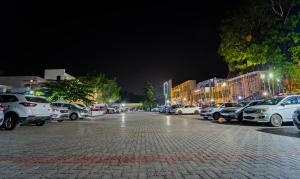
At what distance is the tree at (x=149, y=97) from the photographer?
384 ft

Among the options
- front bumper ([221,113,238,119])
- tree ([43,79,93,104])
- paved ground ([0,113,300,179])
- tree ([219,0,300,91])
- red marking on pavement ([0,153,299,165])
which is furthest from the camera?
tree ([43,79,93,104])

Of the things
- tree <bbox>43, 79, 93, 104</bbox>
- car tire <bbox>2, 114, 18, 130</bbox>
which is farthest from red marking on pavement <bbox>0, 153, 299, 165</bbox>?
tree <bbox>43, 79, 93, 104</bbox>

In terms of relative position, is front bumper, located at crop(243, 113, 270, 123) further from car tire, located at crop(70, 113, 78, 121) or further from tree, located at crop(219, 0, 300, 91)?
car tire, located at crop(70, 113, 78, 121)

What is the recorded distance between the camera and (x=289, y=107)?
583 inches

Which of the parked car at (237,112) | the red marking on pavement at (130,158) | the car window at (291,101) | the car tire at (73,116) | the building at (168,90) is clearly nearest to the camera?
the red marking on pavement at (130,158)

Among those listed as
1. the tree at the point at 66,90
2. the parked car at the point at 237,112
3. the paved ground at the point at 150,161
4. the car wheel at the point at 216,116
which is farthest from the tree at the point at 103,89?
the paved ground at the point at 150,161

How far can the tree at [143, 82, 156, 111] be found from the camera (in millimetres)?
117188

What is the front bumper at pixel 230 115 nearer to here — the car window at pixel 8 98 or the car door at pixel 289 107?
the car door at pixel 289 107

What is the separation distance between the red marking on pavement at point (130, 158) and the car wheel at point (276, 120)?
356 inches

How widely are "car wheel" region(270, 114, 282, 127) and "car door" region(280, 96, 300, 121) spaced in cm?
27


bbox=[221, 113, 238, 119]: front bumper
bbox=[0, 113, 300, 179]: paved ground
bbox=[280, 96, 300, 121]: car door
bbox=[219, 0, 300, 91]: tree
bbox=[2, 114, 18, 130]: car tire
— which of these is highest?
bbox=[219, 0, 300, 91]: tree

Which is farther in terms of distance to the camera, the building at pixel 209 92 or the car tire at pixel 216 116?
the building at pixel 209 92

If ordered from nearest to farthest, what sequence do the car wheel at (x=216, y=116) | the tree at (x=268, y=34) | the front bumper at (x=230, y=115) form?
the front bumper at (x=230, y=115) → the tree at (x=268, y=34) → the car wheel at (x=216, y=116)

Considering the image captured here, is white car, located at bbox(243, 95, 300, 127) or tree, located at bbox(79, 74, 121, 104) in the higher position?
tree, located at bbox(79, 74, 121, 104)
